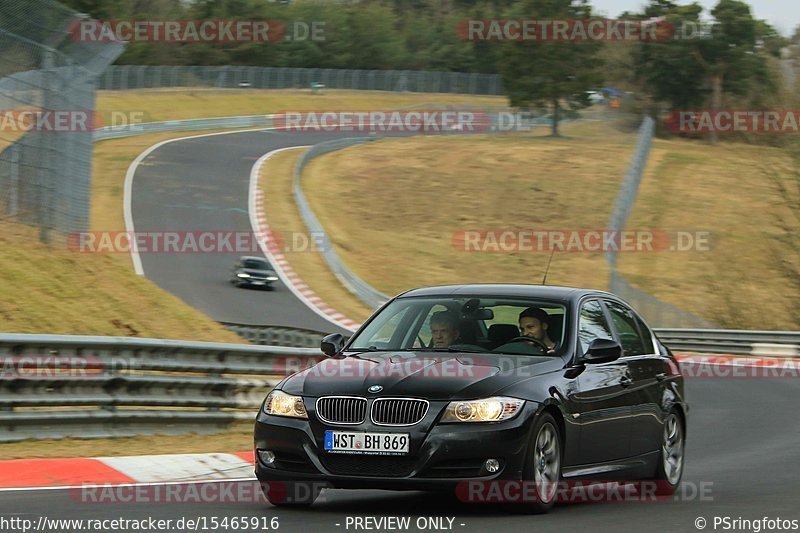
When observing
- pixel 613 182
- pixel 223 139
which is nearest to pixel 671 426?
pixel 613 182

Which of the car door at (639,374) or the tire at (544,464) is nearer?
the tire at (544,464)

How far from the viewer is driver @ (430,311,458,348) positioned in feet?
29.2

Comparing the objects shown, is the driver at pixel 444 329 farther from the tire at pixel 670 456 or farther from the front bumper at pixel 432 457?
the tire at pixel 670 456

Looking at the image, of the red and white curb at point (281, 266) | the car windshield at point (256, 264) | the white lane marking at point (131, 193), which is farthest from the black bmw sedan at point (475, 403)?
the car windshield at point (256, 264)

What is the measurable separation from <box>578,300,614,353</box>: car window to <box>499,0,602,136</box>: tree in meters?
65.3

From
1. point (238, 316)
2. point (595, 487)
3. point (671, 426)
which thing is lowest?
point (238, 316)

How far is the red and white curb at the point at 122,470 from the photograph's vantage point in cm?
955

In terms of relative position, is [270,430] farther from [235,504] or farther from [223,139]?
[223,139]

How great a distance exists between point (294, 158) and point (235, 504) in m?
55.5

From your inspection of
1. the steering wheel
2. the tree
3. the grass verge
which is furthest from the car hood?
the tree

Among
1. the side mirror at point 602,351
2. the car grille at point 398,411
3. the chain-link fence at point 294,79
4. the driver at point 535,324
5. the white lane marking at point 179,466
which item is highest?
the chain-link fence at point 294,79

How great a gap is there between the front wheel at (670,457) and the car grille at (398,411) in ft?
8.91

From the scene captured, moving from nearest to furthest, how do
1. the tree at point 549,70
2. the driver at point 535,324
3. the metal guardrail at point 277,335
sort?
the driver at point 535,324
the metal guardrail at point 277,335
the tree at point 549,70

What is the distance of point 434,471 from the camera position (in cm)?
774
